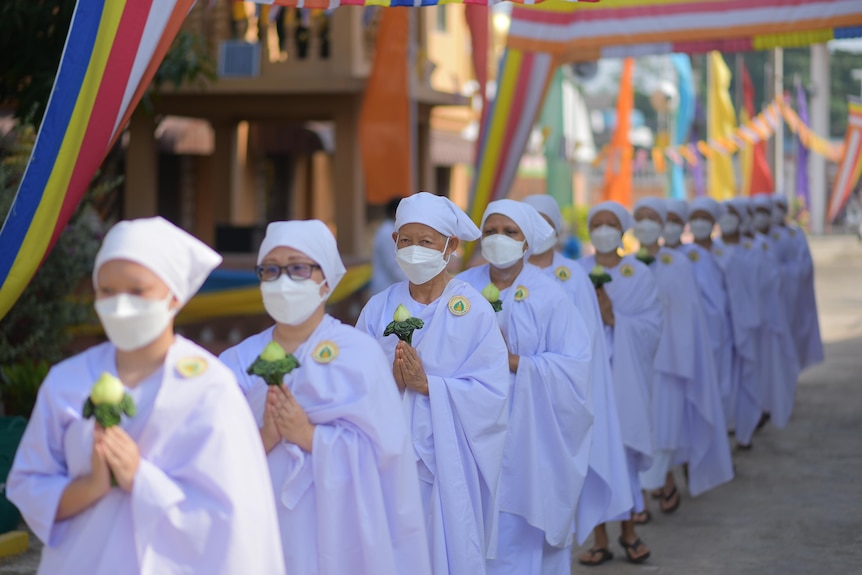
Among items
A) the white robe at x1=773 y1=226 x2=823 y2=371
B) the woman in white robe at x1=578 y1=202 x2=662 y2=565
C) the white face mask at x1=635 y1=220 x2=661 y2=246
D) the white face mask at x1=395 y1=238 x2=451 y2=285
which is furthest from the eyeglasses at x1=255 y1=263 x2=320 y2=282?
the white robe at x1=773 y1=226 x2=823 y2=371

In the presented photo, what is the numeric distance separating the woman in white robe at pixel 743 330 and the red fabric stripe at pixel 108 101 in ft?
21.6

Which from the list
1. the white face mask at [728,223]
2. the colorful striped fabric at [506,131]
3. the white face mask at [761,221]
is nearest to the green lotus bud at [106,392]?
the colorful striped fabric at [506,131]

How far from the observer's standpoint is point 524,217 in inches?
264

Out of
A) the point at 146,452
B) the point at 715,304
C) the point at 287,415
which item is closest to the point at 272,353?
the point at 287,415

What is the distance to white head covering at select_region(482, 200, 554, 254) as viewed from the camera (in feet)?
21.8

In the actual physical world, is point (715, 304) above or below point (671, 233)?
below

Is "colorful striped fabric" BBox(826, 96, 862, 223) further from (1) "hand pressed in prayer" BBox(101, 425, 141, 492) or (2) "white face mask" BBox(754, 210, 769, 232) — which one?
(1) "hand pressed in prayer" BBox(101, 425, 141, 492)

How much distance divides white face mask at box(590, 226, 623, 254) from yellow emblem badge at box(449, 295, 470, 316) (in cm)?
301

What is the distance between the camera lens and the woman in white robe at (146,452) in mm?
3744

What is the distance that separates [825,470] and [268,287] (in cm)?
741

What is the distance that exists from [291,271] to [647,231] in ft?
18.2

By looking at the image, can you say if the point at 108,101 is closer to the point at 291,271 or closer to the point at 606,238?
the point at 291,271

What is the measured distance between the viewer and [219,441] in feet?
12.6

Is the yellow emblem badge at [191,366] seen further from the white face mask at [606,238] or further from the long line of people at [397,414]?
the white face mask at [606,238]
